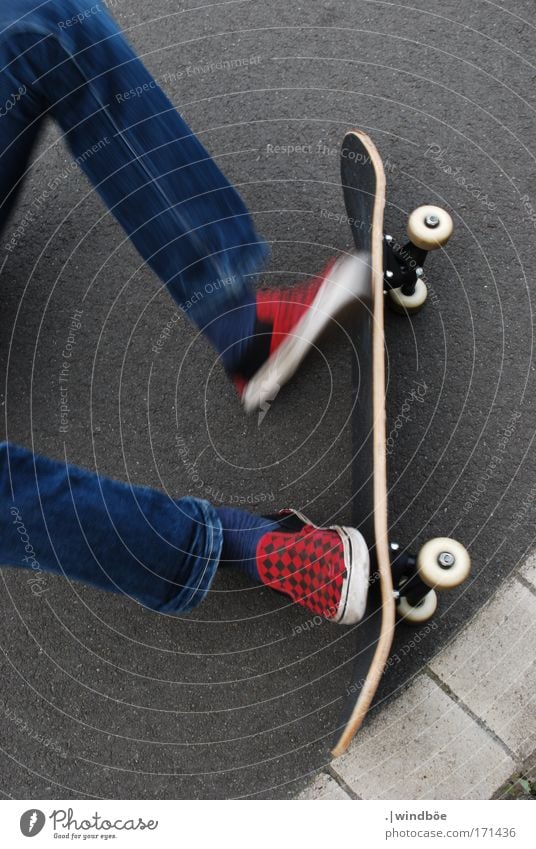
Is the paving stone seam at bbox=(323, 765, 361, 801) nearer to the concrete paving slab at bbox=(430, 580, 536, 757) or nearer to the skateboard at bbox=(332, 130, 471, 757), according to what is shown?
the skateboard at bbox=(332, 130, 471, 757)

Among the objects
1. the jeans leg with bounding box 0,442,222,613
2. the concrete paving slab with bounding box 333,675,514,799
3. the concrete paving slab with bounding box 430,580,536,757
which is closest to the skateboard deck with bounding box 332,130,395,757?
the concrete paving slab with bounding box 333,675,514,799

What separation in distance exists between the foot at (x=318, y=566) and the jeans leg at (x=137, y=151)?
463mm

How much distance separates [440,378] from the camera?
165 cm

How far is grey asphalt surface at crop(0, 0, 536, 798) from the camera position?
160cm

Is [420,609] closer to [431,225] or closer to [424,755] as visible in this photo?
[424,755]

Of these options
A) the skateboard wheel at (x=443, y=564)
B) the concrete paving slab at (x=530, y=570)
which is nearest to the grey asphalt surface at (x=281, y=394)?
the concrete paving slab at (x=530, y=570)

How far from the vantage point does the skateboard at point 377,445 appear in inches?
52.6

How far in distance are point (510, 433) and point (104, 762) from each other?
1.12 m

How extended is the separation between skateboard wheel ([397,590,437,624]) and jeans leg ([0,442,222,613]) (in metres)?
0.41

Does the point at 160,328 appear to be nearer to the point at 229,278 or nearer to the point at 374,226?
the point at 229,278

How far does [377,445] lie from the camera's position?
54.7 inches

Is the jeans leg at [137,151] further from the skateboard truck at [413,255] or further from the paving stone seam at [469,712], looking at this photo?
the paving stone seam at [469,712]

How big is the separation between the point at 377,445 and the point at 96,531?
1.74 ft

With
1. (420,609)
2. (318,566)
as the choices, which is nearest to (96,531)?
(318,566)
